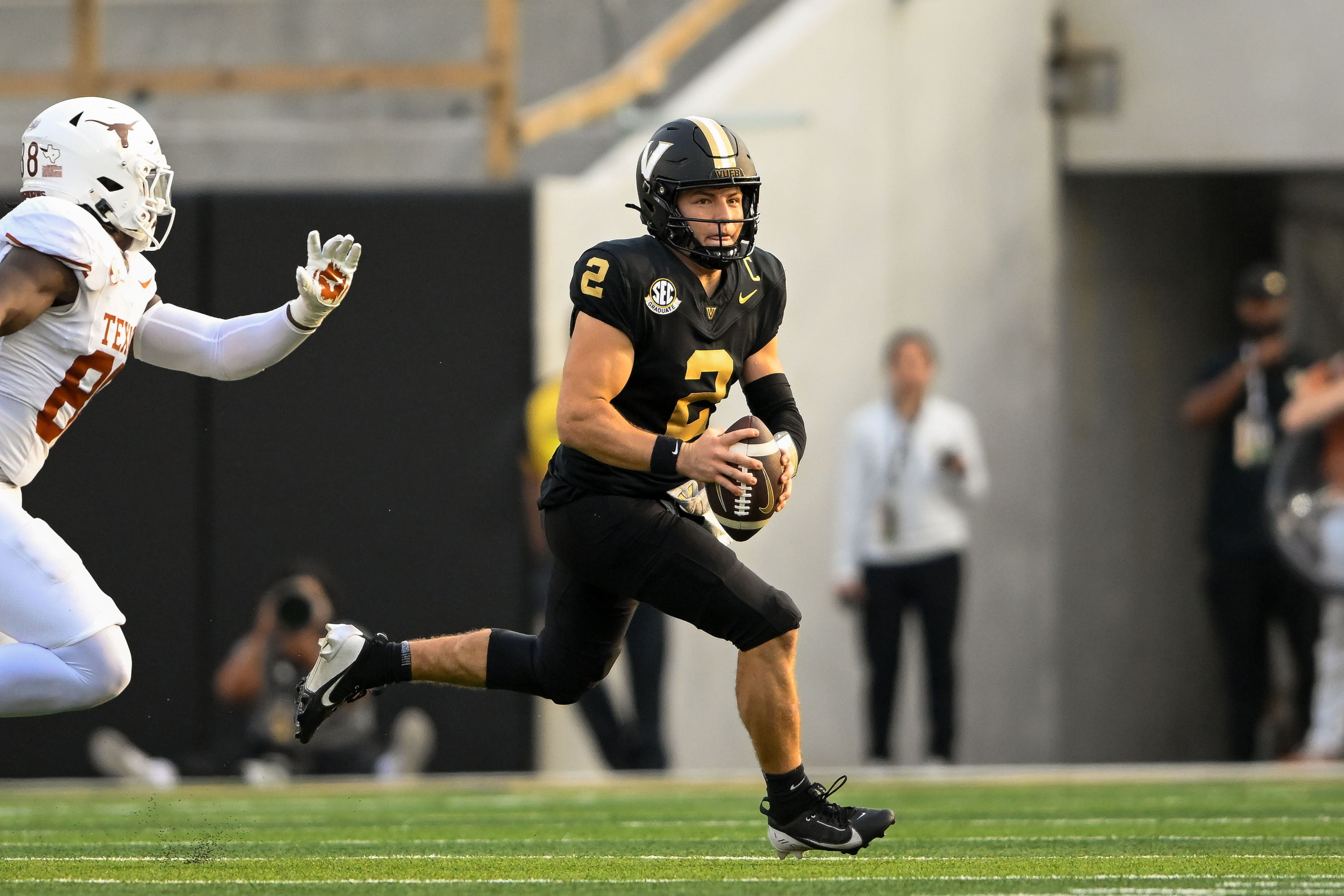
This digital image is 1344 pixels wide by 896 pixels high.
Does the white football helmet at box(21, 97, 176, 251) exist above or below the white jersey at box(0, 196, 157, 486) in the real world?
above

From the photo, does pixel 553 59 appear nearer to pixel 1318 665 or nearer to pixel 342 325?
pixel 342 325

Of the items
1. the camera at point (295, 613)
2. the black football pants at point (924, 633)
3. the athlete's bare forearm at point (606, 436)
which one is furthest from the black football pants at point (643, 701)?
the athlete's bare forearm at point (606, 436)

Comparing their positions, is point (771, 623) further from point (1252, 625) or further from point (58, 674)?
point (1252, 625)

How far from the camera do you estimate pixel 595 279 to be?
5.15 m

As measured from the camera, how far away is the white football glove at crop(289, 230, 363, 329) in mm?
5281

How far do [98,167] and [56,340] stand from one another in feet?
1.40

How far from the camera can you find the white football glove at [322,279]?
528 centimetres

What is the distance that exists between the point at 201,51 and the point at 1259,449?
5.97 m

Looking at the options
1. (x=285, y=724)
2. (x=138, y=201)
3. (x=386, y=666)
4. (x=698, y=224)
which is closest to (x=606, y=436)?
(x=698, y=224)

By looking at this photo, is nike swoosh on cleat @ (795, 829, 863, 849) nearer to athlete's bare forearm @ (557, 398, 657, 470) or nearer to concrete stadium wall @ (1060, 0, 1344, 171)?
athlete's bare forearm @ (557, 398, 657, 470)

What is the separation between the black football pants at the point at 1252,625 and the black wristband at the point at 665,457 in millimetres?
5668

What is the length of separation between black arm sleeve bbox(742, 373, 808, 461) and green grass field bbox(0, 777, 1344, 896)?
1.04m

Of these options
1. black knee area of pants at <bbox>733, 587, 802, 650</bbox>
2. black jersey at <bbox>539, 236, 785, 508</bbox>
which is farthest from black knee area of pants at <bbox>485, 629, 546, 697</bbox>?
black knee area of pants at <bbox>733, 587, 802, 650</bbox>

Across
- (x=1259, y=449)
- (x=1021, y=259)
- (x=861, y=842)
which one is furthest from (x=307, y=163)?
(x=861, y=842)
